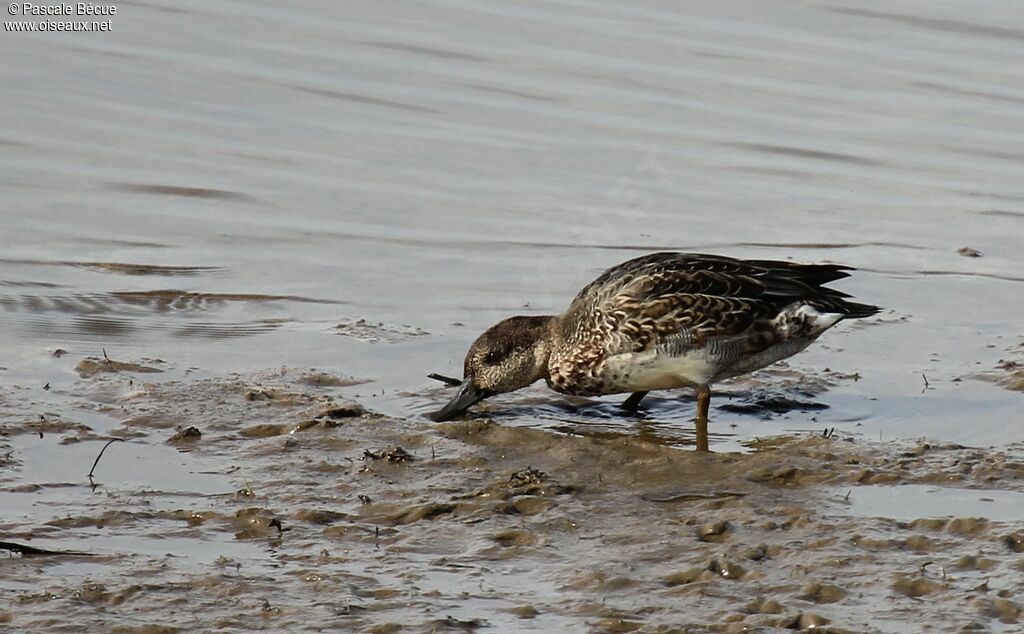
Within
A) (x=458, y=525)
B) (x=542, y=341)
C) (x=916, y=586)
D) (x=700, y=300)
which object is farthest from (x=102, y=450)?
(x=916, y=586)

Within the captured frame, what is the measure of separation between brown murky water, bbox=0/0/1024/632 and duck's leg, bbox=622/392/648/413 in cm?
11

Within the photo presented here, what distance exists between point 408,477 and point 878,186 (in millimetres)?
5683

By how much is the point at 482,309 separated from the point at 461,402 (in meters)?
1.57

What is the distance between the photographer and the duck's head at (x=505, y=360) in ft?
22.2

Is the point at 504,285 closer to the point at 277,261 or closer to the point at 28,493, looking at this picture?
the point at 277,261

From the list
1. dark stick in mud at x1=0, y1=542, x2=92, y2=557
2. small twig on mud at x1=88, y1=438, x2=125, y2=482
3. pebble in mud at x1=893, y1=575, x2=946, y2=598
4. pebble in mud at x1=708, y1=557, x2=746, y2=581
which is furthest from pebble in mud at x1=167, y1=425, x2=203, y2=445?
pebble in mud at x1=893, y1=575, x2=946, y2=598

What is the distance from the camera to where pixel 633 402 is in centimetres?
705

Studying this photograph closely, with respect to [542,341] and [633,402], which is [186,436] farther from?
A: [633,402]

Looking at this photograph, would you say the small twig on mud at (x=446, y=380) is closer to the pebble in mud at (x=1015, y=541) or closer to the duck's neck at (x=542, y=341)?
the duck's neck at (x=542, y=341)

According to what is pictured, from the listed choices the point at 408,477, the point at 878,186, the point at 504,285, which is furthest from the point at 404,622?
the point at 878,186

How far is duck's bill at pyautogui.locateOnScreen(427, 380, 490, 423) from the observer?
655 cm

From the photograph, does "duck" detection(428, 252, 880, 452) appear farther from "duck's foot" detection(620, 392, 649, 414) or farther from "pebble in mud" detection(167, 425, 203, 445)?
"pebble in mud" detection(167, 425, 203, 445)

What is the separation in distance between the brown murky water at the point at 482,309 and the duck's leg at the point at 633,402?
0.35ft

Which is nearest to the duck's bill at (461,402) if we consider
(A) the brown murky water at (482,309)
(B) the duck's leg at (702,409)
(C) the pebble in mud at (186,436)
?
(A) the brown murky water at (482,309)
